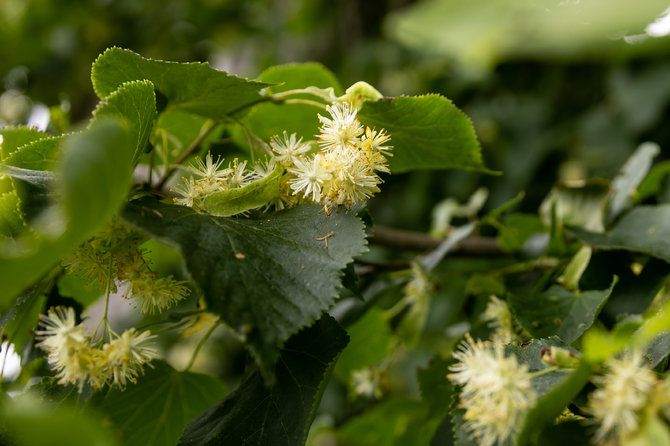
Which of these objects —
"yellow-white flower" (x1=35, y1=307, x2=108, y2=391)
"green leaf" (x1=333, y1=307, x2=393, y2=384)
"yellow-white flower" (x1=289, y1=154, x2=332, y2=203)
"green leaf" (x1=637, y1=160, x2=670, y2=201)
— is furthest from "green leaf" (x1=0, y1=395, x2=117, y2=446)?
"green leaf" (x1=637, y1=160, x2=670, y2=201)

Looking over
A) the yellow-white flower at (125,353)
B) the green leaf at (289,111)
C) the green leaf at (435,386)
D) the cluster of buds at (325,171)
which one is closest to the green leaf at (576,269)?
the green leaf at (435,386)

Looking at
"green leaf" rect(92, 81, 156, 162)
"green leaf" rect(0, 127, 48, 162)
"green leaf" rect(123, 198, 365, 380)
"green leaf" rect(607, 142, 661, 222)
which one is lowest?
"green leaf" rect(607, 142, 661, 222)

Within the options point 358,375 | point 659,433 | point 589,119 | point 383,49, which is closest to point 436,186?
point 589,119

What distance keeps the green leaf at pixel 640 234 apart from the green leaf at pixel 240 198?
0.50m

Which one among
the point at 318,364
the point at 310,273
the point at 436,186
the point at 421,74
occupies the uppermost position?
the point at 310,273

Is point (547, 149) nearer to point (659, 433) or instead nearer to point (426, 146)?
point (426, 146)

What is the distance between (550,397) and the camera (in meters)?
0.43

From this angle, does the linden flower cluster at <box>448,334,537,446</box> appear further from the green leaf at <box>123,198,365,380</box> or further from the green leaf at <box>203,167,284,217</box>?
the green leaf at <box>203,167,284,217</box>

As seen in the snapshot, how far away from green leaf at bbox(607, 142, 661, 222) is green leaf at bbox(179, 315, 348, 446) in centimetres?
64

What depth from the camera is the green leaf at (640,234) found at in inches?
30.4

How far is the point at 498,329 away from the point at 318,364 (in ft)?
1.01

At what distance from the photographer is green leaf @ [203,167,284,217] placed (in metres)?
0.61

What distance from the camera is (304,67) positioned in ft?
2.86

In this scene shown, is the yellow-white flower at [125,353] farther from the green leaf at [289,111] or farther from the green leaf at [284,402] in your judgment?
the green leaf at [289,111]
